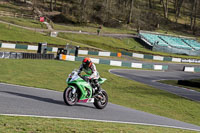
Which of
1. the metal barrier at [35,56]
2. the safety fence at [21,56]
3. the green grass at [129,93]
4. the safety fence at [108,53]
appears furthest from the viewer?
A: the safety fence at [108,53]

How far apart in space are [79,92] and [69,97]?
1.69ft

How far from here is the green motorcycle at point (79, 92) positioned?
12.7m

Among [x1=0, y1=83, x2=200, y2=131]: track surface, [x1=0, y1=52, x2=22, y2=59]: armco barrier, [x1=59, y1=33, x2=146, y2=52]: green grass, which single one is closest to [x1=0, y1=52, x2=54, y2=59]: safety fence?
[x1=0, y1=52, x2=22, y2=59]: armco barrier

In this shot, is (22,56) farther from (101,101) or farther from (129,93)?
(101,101)

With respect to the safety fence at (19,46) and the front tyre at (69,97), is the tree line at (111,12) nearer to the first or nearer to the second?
the safety fence at (19,46)

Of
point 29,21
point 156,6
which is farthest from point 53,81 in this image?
point 156,6

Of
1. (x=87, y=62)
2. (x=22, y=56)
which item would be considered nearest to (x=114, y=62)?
(x=22, y=56)

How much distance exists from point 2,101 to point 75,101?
2.96 m

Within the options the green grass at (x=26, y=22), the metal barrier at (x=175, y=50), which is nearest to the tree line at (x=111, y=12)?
the green grass at (x=26, y=22)

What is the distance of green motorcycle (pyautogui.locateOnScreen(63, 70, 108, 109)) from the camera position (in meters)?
12.7

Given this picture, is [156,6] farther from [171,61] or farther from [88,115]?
[88,115]

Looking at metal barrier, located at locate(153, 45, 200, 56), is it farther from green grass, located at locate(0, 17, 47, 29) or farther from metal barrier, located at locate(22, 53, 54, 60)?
metal barrier, located at locate(22, 53, 54, 60)

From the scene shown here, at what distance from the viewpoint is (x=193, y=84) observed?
3111 centimetres

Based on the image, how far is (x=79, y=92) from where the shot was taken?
13031 mm
